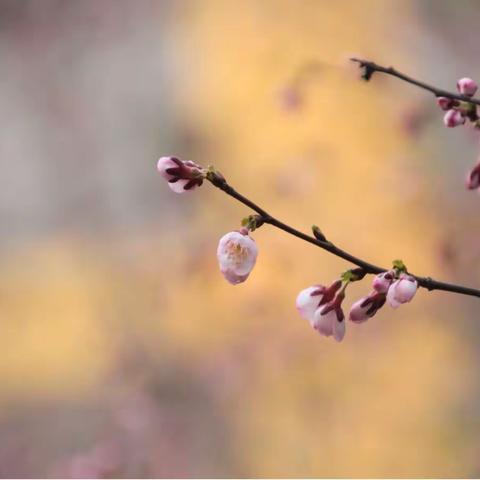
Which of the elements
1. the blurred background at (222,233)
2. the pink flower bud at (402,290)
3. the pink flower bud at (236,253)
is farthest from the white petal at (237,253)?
the blurred background at (222,233)

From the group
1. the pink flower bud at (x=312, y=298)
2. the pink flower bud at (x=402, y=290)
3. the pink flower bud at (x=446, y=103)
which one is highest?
the pink flower bud at (x=446, y=103)

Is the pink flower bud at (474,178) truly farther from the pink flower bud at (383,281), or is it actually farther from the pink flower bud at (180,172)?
the pink flower bud at (180,172)

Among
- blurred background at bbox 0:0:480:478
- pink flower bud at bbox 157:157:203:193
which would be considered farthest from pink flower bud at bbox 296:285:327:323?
blurred background at bbox 0:0:480:478

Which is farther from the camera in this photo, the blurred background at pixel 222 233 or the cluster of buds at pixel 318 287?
the blurred background at pixel 222 233

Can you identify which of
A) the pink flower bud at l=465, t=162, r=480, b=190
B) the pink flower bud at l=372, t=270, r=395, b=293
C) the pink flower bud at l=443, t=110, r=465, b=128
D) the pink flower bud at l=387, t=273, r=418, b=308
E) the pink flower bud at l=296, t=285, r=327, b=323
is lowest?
the pink flower bud at l=387, t=273, r=418, b=308

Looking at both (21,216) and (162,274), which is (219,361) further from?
(21,216)

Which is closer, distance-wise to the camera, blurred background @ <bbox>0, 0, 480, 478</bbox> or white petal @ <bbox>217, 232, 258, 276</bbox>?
white petal @ <bbox>217, 232, 258, 276</bbox>

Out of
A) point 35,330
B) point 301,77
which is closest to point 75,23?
point 301,77

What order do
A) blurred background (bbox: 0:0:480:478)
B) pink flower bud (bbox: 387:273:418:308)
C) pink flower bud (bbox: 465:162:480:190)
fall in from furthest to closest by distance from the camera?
blurred background (bbox: 0:0:480:478), pink flower bud (bbox: 465:162:480:190), pink flower bud (bbox: 387:273:418:308)

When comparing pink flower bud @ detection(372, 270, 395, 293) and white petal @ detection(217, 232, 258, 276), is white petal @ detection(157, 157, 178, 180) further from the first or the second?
pink flower bud @ detection(372, 270, 395, 293)

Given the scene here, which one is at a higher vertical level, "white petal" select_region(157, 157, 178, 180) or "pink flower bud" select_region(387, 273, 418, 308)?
"white petal" select_region(157, 157, 178, 180)
